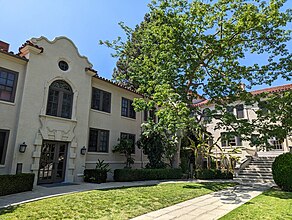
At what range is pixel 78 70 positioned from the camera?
535 inches

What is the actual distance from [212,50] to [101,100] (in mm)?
8270

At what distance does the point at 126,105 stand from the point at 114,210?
11.7 m

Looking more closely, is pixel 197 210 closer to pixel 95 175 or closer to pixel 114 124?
pixel 95 175

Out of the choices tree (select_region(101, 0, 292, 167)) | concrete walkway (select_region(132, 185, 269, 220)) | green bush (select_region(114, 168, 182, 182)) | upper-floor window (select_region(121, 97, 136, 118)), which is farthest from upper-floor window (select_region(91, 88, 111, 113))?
concrete walkway (select_region(132, 185, 269, 220))

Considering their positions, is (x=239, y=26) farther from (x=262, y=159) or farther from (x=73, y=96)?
(x=262, y=159)

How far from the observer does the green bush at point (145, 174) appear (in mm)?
13086

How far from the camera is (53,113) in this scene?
1206 cm

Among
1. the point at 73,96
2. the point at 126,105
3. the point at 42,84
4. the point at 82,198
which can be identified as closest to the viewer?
the point at 82,198

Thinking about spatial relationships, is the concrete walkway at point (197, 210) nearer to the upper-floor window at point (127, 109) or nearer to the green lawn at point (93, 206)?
the green lawn at point (93, 206)

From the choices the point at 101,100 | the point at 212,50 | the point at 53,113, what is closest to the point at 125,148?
the point at 101,100

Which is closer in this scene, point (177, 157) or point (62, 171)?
point (62, 171)

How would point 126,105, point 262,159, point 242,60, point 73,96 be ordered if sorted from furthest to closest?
point 262,159 → point 126,105 → point 242,60 → point 73,96

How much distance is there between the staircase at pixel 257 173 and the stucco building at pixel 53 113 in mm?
9198

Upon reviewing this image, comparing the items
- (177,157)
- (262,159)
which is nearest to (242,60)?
(177,157)
